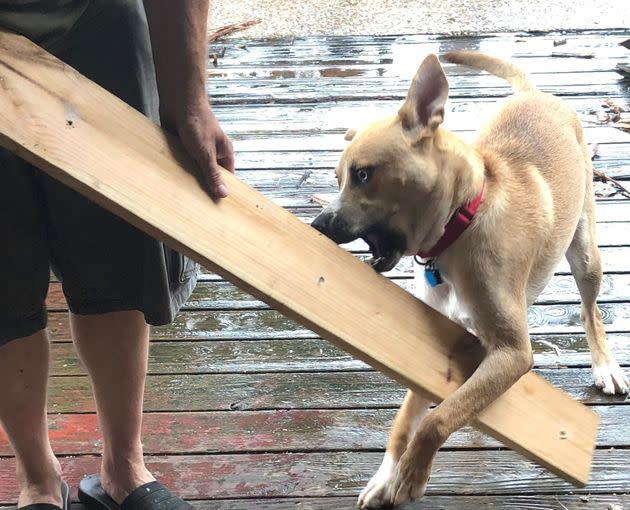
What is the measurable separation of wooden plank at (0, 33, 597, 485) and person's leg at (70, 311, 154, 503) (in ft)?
1.45

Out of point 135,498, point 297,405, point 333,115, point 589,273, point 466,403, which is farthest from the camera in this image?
point 333,115

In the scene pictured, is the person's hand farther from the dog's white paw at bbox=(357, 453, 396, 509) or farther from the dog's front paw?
the dog's white paw at bbox=(357, 453, 396, 509)

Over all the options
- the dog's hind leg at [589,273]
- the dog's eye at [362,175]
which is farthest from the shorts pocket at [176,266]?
the dog's hind leg at [589,273]

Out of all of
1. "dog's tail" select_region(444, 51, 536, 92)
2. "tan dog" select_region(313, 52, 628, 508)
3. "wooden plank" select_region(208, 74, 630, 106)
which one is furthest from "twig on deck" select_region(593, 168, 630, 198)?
"tan dog" select_region(313, 52, 628, 508)

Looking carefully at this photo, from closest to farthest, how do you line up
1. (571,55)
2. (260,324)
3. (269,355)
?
1. (269,355)
2. (260,324)
3. (571,55)

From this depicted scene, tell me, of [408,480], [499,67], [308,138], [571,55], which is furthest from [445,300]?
[571,55]

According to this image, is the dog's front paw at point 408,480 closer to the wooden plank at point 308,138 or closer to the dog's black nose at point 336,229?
the dog's black nose at point 336,229

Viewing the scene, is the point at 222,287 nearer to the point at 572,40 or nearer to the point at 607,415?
the point at 607,415

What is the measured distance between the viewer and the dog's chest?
2.04m

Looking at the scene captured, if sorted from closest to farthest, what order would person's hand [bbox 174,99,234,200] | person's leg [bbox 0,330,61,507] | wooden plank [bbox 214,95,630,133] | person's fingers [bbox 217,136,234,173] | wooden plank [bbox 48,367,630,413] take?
person's hand [bbox 174,99,234,200]
person's fingers [bbox 217,136,234,173]
person's leg [bbox 0,330,61,507]
wooden plank [bbox 48,367,630,413]
wooden plank [bbox 214,95,630,133]

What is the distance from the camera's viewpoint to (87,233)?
172 centimetres

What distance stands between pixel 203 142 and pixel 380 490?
1078 mm

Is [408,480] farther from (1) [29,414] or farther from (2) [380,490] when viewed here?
(1) [29,414]

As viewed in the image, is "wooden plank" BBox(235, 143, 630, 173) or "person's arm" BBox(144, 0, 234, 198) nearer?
"person's arm" BBox(144, 0, 234, 198)
